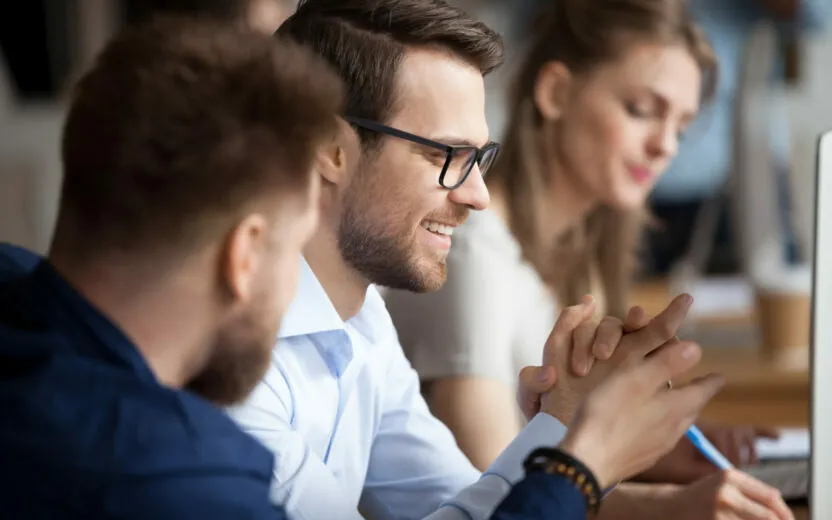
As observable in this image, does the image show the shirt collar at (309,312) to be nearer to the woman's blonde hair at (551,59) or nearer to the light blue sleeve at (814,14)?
the woman's blonde hair at (551,59)

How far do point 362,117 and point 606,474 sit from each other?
306 mm

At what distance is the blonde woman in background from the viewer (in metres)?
1.08

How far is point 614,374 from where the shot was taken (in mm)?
737

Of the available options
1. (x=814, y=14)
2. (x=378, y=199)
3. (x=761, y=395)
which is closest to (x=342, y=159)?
(x=378, y=199)

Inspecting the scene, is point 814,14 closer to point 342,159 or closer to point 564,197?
point 564,197

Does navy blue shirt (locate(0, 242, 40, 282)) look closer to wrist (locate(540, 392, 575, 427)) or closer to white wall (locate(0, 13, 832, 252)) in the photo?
wrist (locate(540, 392, 575, 427))

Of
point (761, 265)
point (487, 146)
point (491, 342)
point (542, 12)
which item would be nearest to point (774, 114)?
point (761, 265)

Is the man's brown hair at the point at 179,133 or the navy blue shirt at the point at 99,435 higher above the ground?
the man's brown hair at the point at 179,133

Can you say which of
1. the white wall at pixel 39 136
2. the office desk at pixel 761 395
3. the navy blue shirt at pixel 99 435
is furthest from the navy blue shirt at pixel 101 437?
the white wall at pixel 39 136

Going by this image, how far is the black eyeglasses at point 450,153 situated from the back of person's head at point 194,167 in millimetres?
182

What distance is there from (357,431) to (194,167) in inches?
16.0

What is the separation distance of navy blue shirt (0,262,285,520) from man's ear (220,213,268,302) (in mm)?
62

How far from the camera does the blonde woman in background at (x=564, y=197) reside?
3.54 feet

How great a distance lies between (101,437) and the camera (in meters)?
0.53
